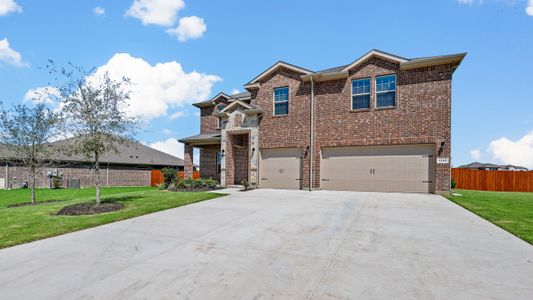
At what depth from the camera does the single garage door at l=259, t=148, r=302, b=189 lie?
16.0m

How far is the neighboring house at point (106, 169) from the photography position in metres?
24.3

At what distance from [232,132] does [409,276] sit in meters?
14.6

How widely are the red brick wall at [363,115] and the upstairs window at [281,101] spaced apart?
269 mm

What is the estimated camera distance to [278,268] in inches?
162

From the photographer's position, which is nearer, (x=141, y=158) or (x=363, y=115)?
(x=363, y=115)

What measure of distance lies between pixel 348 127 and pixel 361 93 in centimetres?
203

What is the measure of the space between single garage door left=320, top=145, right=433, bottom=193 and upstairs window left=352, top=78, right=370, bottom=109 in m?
2.41

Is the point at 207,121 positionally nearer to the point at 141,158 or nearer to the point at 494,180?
the point at 141,158

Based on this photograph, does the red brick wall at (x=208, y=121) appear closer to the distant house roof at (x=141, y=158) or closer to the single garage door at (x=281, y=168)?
the single garage door at (x=281, y=168)

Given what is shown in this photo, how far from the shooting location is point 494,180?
20250 millimetres

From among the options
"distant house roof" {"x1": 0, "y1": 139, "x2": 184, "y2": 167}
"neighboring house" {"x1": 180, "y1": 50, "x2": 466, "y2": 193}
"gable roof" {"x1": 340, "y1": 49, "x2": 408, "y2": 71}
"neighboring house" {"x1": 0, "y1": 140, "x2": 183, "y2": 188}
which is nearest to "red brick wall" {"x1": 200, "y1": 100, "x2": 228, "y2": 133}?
"neighboring house" {"x1": 180, "y1": 50, "x2": 466, "y2": 193}

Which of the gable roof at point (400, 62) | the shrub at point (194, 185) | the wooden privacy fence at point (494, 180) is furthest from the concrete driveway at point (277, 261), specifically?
the wooden privacy fence at point (494, 180)

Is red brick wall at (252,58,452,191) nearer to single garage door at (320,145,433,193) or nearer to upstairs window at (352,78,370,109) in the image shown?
upstairs window at (352,78,370,109)

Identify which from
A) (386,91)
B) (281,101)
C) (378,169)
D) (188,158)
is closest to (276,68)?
(281,101)
